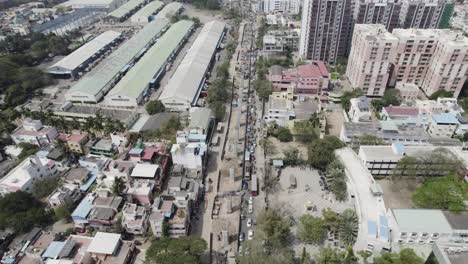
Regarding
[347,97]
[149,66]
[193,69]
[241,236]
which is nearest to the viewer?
[241,236]

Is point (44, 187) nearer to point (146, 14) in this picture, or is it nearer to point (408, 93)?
point (408, 93)

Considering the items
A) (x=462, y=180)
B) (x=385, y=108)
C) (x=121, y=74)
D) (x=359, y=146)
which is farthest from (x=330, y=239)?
(x=121, y=74)

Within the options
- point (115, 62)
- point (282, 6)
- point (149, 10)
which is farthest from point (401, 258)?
point (149, 10)

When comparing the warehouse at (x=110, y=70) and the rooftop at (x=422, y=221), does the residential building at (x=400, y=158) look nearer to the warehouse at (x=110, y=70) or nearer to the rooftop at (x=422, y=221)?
the rooftop at (x=422, y=221)

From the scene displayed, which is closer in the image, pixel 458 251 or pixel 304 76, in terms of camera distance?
pixel 458 251

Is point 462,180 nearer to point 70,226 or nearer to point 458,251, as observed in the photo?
point 458,251
